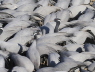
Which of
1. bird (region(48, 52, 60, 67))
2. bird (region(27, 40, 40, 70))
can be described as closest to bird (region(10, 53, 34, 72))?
bird (region(27, 40, 40, 70))

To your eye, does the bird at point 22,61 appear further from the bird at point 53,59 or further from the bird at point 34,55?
the bird at point 53,59

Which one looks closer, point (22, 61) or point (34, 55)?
point (22, 61)

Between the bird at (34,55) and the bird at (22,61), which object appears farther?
the bird at (34,55)

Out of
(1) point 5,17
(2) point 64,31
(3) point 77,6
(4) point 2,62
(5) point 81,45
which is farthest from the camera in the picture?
(3) point 77,6

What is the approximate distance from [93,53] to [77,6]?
1.62 m

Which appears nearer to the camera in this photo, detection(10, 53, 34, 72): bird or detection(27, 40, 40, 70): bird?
detection(10, 53, 34, 72): bird

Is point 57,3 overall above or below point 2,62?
above

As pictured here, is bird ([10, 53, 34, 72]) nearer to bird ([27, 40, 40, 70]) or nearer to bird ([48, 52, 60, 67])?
bird ([27, 40, 40, 70])

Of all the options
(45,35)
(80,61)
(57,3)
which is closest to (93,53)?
(80,61)

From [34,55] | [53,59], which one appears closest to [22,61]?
[34,55]

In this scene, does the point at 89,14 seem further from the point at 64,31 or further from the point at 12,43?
the point at 12,43

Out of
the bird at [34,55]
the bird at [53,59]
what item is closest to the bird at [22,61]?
the bird at [34,55]

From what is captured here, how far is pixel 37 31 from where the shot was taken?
14.1ft

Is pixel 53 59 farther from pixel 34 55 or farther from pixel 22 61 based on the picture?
pixel 22 61
